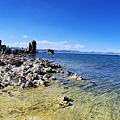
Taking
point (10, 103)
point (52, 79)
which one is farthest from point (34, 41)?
point (10, 103)

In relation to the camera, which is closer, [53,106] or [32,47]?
[53,106]

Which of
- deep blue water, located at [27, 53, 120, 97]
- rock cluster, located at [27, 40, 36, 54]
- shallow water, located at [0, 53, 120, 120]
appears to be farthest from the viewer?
rock cluster, located at [27, 40, 36, 54]

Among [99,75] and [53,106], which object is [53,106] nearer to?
[53,106]

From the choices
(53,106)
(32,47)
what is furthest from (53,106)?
(32,47)

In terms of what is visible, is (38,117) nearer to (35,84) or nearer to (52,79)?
(35,84)

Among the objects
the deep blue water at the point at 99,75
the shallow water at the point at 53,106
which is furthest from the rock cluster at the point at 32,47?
the shallow water at the point at 53,106

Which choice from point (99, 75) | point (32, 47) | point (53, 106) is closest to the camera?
point (53, 106)

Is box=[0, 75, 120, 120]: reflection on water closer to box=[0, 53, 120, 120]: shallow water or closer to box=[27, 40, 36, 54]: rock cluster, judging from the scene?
box=[0, 53, 120, 120]: shallow water

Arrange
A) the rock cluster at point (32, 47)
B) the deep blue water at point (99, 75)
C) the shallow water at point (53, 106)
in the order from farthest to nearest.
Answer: the rock cluster at point (32, 47), the deep blue water at point (99, 75), the shallow water at point (53, 106)

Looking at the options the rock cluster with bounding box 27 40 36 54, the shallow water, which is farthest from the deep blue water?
the rock cluster with bounding box 27 40 36 54

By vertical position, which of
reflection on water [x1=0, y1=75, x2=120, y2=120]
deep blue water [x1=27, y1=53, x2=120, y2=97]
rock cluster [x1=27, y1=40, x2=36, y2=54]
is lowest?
reflection on water [x1=0, y1=75, x2=120, y2=120]

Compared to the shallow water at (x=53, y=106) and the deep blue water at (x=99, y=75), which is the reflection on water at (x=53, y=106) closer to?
the shallow water at (x=53, y=106)

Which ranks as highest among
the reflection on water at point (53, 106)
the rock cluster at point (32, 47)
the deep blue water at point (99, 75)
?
the rock cluster at point (32, 47)

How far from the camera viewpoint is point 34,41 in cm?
15162
